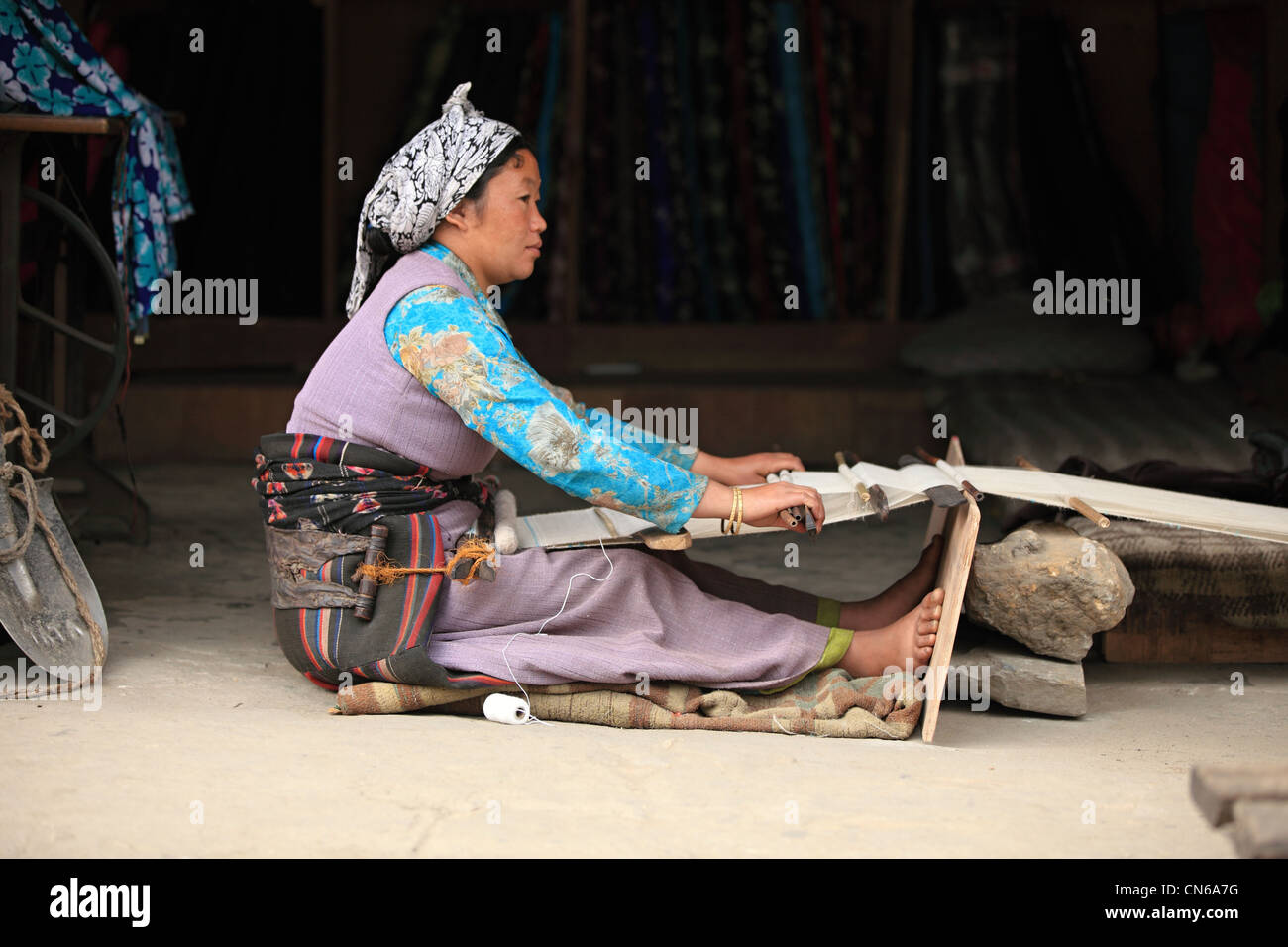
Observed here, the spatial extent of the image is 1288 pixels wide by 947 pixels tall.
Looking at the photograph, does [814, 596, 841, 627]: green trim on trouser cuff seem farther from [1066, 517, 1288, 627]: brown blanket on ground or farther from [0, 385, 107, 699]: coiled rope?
[0, 385, 107, 699]: coiled rope

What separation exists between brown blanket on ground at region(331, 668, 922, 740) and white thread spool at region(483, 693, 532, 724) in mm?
25

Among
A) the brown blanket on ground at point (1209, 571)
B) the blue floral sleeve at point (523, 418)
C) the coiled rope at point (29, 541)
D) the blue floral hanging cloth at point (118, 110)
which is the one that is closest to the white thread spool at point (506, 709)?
the blue floral sleeve at point (523, 418)

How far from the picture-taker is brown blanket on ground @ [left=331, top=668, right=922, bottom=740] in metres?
2.37

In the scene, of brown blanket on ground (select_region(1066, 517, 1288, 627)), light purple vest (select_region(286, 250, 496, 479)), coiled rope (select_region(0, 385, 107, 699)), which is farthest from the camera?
brown blanket on ground (select_region(1066, 517, 1288, 627))

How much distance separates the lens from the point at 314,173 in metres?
6.15

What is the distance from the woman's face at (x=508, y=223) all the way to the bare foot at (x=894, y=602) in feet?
3.06

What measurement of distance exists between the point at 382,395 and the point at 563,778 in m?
0.81

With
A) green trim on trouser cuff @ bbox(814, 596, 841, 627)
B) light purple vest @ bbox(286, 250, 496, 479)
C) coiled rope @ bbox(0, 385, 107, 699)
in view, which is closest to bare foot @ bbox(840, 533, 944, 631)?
green trim on trouser cuff @ bbox(814, 596, 841, 627)

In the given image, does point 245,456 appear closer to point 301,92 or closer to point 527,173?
point 301,92

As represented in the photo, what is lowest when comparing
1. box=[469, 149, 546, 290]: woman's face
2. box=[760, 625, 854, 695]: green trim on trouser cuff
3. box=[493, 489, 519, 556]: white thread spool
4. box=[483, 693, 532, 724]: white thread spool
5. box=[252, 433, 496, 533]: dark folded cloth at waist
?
box=[483, 693, 532, 724]: white thread spool

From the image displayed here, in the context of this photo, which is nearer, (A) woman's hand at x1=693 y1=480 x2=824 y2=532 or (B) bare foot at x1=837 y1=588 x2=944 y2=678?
(A) woman's hand at x1=693 y1=480 x2=824 y2=532

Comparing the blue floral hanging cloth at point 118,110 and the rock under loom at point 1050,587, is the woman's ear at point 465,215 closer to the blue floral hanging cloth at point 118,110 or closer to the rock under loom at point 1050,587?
the rock under loom at point 1050,587

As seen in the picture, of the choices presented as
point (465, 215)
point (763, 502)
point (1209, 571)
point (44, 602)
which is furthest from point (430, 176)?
point (1209, 571)

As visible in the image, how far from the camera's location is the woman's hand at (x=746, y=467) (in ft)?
9.14
